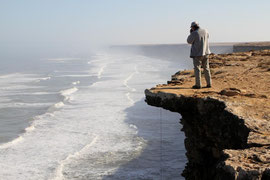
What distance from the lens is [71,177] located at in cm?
1217

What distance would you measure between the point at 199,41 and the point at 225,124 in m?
2.41

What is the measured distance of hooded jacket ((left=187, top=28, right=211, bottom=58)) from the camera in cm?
832

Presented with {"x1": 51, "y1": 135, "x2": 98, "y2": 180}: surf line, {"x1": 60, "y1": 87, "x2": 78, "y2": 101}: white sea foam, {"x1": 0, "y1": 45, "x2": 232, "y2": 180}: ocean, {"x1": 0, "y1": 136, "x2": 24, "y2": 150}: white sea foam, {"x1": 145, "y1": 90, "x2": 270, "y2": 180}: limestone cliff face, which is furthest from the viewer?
{"x1": 60, "y1": 87, "x2": 78, "y2": 101}: white sea foam

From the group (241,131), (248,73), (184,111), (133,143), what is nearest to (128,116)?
(133,143)

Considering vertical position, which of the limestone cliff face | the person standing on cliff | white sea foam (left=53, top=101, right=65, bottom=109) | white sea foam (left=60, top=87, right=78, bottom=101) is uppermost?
the person standing on cliff

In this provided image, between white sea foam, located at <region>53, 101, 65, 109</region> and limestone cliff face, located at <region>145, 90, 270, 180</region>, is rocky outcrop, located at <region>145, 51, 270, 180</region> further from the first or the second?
white sea foam, located at <region>53, 101, 65, 109</region>

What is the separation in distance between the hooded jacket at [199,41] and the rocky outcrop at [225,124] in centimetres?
85

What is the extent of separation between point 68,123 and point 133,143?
510cm

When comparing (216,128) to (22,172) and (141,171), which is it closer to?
(141,171)

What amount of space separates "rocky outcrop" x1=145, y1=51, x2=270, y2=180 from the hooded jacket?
2.80ft

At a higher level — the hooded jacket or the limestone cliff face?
the hooded jacket

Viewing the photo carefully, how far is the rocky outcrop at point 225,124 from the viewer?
165 inches

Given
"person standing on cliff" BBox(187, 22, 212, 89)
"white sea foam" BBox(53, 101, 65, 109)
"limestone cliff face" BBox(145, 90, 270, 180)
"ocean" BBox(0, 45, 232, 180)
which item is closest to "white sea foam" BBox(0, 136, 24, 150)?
"ocean" BBox(0, 45, 232, 180)

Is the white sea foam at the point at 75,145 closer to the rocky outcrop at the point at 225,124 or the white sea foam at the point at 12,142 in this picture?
the white sea foam at the point at 12,142
